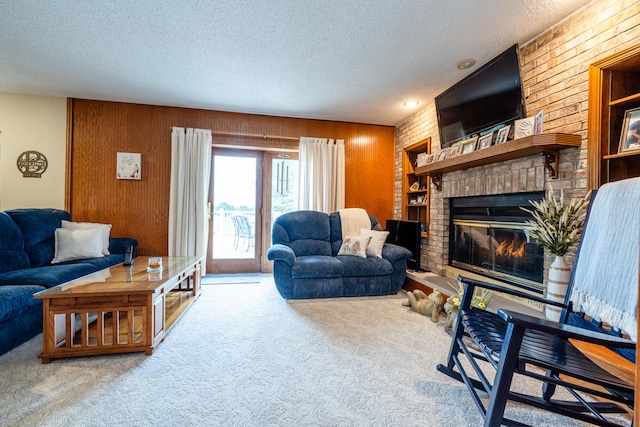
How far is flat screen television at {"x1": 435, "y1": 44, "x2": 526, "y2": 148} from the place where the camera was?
2.43 m

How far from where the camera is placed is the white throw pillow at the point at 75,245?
9.95 feet

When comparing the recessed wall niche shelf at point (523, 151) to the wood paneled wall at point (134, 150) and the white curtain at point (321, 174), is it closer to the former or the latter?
the white curtain at point (321, 174)

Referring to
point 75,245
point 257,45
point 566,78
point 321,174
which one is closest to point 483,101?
point 566,78

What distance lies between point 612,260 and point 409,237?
2656 millimetres

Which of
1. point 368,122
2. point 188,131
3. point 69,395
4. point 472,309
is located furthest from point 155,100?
point 472,309

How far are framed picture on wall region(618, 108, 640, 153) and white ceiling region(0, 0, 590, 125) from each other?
87 centimetres

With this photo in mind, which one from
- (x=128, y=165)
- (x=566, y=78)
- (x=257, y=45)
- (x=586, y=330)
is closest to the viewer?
(x=586, y=330)

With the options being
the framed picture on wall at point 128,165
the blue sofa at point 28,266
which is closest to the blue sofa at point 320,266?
the blue sofa at point 28,266

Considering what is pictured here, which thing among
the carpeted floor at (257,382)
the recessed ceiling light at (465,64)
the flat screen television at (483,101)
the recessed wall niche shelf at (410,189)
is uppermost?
the recessed ceiling light at (465,64)

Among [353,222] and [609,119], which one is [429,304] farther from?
[609,119]

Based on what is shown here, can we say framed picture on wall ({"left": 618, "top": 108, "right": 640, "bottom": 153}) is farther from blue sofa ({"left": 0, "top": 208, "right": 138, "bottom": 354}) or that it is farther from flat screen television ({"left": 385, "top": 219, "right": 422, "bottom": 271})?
blue sofa ({"left": 0, "top": 208, "right": 138, "bottom": 354})

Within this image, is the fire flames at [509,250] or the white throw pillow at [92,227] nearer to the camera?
the fire flames at [509,250]

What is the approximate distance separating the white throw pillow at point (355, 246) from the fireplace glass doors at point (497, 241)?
3.59 ft

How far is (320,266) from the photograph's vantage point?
3.13 meters
